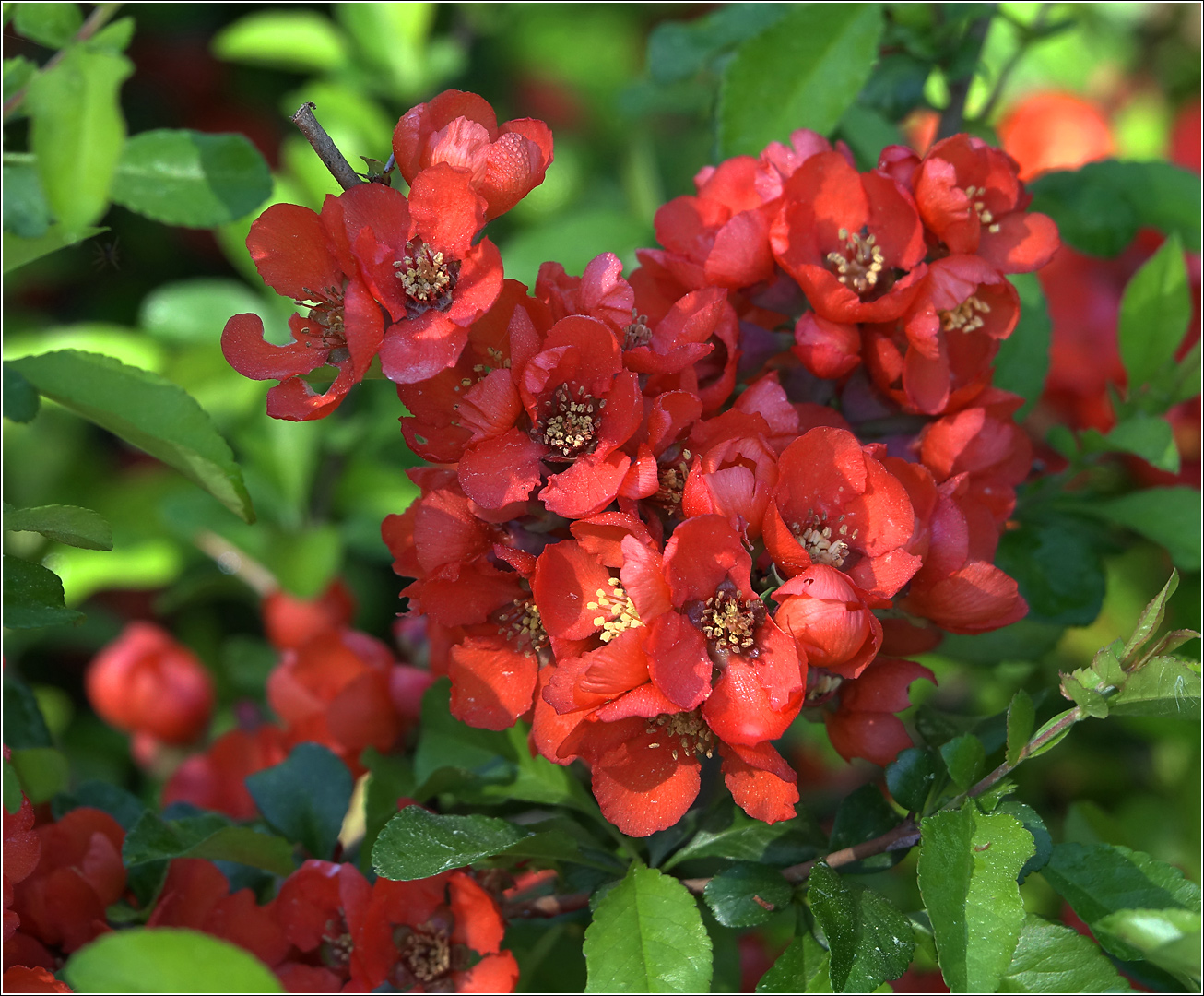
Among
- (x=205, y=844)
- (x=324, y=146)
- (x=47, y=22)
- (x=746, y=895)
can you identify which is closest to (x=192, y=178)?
(x=47, y=22)

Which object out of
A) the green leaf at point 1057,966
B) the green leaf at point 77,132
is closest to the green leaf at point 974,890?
the green leaf at point 1057,966

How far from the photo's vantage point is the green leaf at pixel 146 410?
987mm

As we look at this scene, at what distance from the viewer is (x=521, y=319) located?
0.80m

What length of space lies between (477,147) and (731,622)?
1.28 ft

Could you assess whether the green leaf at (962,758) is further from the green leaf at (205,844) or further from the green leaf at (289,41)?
the green leaf at (289,41)

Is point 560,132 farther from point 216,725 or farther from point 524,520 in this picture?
point 524,520

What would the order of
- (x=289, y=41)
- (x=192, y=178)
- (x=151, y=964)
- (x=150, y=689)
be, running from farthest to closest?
(x=289, y=41)
(x=150, y=689)
(x=192, y=178)
(x=151, y=964)

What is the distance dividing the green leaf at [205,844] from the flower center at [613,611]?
393mm

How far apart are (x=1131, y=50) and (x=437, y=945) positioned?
2323 mm

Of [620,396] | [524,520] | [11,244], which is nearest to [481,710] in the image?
[524,520]

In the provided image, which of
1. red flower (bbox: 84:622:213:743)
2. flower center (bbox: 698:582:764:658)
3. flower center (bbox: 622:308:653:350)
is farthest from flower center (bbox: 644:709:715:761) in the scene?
red flower (bbox: 84:622:213:743)

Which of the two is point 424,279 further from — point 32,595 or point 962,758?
point 962,758

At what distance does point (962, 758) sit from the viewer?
0.85m

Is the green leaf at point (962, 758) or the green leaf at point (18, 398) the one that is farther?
the green leaf at point (18, 398)
